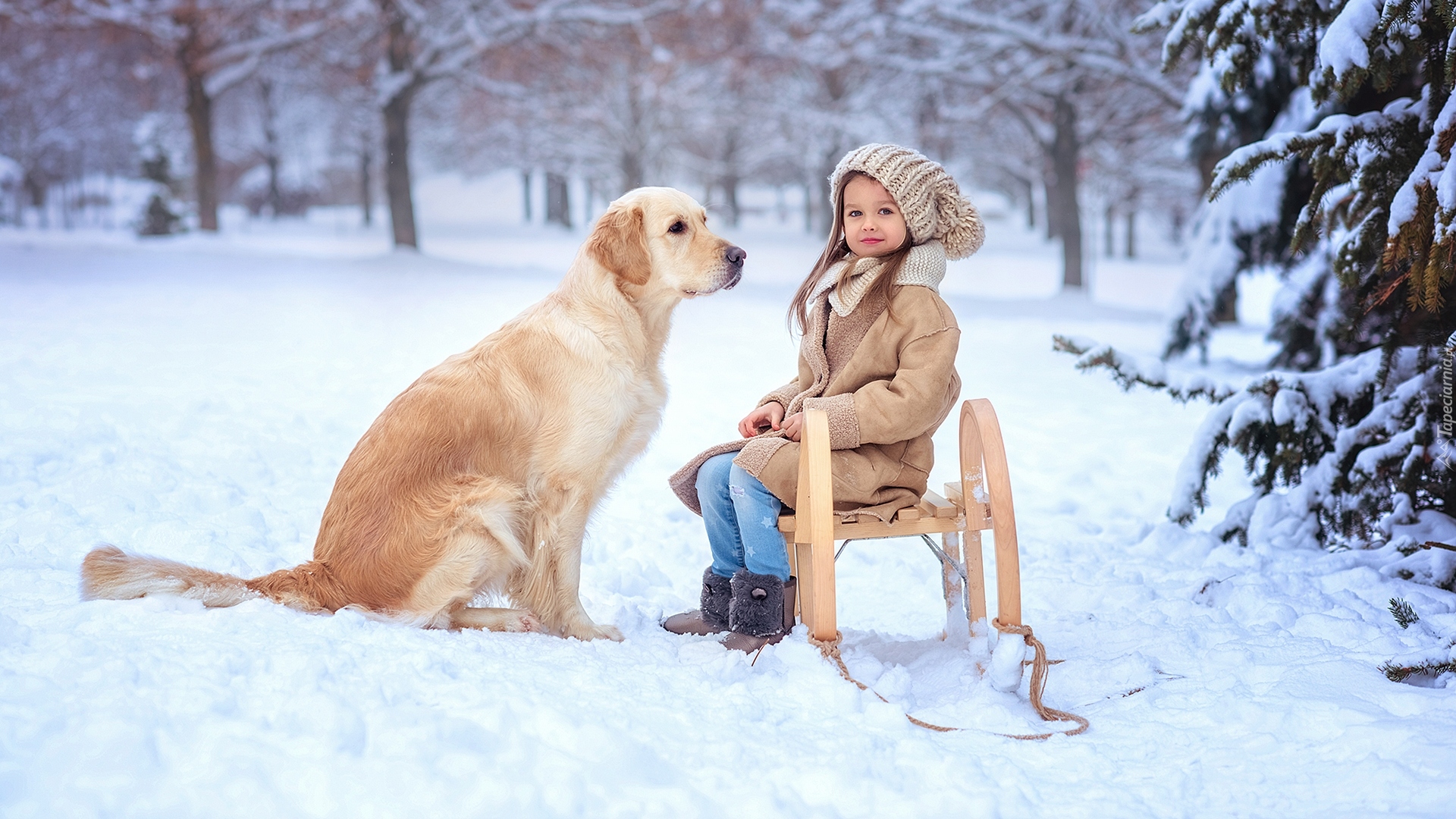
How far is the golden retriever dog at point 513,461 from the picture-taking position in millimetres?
2828

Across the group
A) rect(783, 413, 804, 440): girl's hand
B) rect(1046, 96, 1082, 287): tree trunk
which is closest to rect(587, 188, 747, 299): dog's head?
rect(783, 413, 804, 440): girl's hand

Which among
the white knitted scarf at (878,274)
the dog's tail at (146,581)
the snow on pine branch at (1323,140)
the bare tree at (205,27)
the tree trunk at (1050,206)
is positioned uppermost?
the bare tree at (205,27)

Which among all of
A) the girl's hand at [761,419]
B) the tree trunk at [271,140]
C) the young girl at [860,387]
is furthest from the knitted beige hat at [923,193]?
the tree trunk at [271,140]

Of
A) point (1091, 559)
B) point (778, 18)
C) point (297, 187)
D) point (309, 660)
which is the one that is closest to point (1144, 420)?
point (1091, 559)

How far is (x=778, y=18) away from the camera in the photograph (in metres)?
16.3

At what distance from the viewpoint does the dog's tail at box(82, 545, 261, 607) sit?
8.69 ft

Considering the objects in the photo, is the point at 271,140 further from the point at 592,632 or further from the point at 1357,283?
the point at 1357,283

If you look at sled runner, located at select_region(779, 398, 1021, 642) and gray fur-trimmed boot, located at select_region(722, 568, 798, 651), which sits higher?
sled runner, located at select_region(779, 398, 1021, 642)

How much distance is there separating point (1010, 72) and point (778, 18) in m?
4.38

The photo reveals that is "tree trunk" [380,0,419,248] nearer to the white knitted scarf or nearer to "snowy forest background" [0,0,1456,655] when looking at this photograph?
"snowy forest background" [0,0,1456,655]

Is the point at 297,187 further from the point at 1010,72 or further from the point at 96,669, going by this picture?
the point at 96,669

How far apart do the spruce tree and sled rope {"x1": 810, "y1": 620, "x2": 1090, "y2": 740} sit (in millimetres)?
1562

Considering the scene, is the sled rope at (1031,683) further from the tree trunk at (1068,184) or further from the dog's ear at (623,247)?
the tree trunk at (1068,184)

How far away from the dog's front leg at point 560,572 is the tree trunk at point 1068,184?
1301 cm
